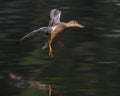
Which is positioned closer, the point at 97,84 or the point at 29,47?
the point at 97,84

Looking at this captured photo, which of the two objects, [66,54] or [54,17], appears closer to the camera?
[54,17]

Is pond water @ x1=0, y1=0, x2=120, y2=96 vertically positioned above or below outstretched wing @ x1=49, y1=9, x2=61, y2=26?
below

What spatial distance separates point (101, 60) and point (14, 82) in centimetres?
42

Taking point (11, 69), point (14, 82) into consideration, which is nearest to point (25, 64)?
point (11, 69)

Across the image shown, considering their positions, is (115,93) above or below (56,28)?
below

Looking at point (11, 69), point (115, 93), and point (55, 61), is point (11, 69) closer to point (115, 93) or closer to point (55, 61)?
point (55, 61)

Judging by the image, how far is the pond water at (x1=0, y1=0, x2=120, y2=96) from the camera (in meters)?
1.87

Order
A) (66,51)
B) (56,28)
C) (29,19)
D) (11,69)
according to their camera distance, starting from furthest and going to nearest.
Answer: (29,19), (66,51), (11,69), (56,28)

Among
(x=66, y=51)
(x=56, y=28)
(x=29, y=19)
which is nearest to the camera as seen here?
Result: (x=56, y=28)

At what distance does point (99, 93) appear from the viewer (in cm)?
178

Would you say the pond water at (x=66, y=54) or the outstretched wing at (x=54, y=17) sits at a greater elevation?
the outstretched wing at (x=54, y=17)

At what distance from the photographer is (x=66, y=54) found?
7.40 feet

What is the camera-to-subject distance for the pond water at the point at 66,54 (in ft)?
6.15

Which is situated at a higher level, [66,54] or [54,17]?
[54,17]
